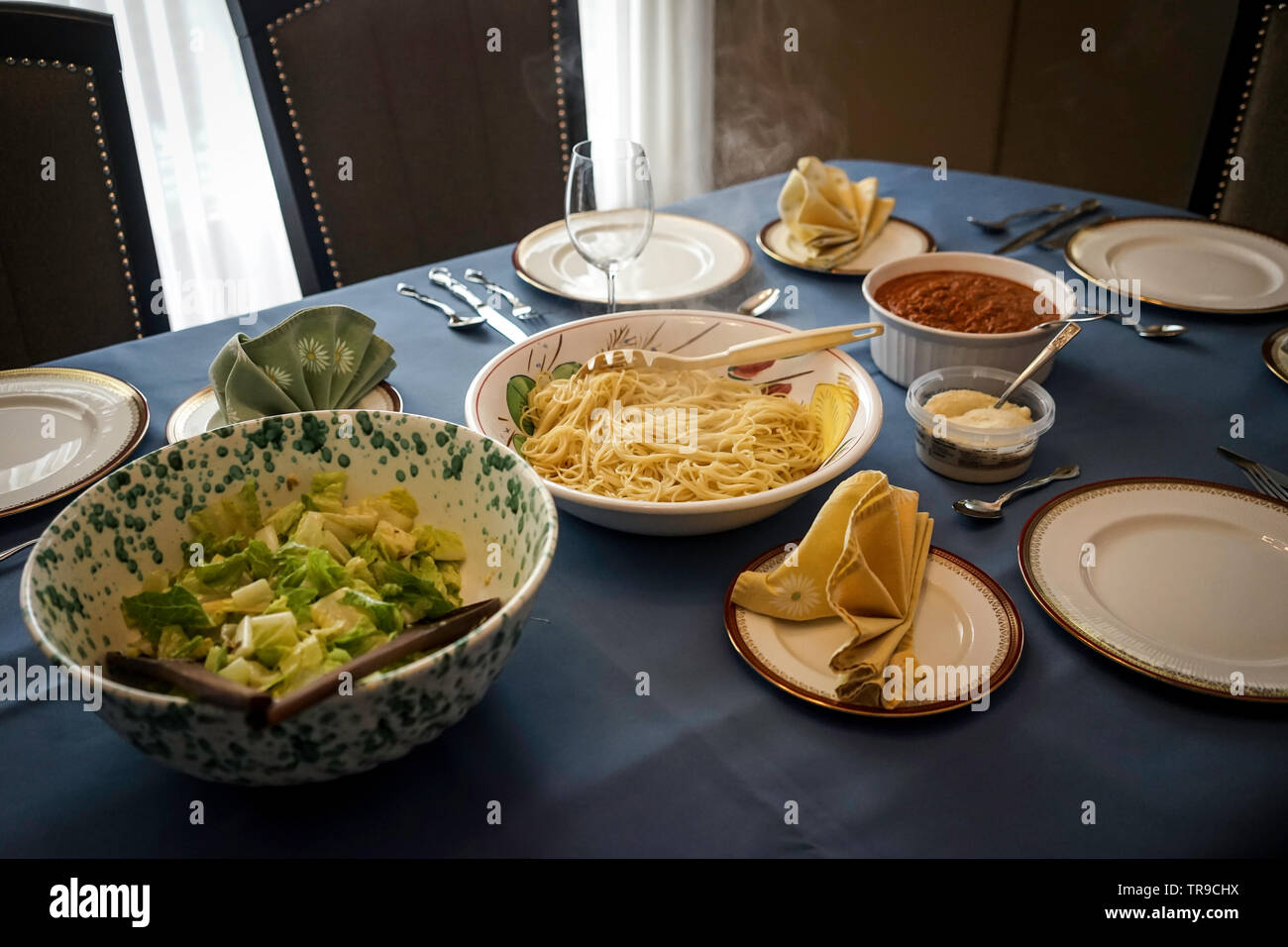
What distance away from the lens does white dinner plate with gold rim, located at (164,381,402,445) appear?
4.00ft

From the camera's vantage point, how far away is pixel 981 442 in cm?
116

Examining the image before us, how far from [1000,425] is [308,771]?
86 cm

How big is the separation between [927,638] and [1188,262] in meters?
1.12

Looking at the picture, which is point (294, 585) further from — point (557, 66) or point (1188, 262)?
point (557, 66)

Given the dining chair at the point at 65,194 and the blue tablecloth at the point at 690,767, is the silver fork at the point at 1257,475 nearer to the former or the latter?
the blue tablecloth at the point at 690,767

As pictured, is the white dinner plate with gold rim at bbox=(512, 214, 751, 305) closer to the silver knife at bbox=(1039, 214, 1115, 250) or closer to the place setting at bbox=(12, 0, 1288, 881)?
the place setting at bbox=(12, 0, 1288, 881)

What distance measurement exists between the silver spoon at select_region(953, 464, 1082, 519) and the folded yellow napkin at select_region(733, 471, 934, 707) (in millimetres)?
133

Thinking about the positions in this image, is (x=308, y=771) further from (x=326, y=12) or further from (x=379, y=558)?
(x=326, y=12)

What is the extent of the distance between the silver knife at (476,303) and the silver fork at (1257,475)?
94 cm

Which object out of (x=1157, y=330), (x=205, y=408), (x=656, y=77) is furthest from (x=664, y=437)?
(x=656, y=77)

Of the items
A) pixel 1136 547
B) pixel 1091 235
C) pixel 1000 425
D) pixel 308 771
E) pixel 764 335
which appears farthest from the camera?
pixel 1091 235

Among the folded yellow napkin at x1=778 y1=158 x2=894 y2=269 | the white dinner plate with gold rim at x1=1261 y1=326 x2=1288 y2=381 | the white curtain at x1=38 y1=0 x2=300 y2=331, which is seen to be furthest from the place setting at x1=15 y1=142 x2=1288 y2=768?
the white curtain at x1=38 y1=0 x2=300 y2=331

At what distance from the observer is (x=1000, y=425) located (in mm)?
1167
